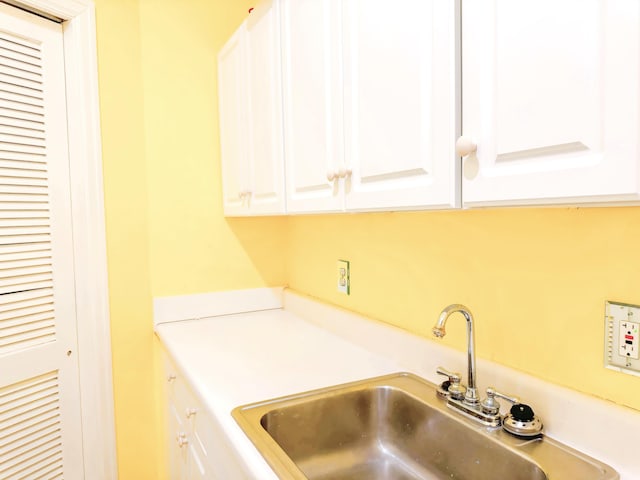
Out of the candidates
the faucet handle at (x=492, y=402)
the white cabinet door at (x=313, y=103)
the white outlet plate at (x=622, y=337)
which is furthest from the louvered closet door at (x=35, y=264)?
the white outlet plate at (x=622, y=337)

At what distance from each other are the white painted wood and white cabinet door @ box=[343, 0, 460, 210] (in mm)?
A: 1224

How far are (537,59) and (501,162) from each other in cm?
15

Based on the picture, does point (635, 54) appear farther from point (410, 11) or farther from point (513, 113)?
point (410, 11)

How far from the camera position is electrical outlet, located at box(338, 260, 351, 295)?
5.47 ft

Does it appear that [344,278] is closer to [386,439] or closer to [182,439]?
[386,439]

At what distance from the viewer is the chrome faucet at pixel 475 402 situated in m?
0.89

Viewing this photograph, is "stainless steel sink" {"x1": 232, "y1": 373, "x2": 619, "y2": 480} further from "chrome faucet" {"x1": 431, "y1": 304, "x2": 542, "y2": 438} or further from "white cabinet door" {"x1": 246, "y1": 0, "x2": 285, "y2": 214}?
"white cabinet door" {"x1": 246, "y1": 0, "x2": 285, "y2": 214}

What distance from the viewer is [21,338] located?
62.1 inches

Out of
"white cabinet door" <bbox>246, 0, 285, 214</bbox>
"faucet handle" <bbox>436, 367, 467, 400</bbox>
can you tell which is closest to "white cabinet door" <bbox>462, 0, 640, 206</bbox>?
"faucet handle" <bbox>436, 367, 467, 400</bbox>

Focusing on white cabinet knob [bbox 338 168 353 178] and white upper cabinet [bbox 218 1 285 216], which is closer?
white cabinet knob [bbox 338 168 353 178]

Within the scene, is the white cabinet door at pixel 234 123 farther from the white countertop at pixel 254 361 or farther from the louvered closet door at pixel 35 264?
the louvered closet door at pixel 35 264

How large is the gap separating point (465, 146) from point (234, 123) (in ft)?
4.28

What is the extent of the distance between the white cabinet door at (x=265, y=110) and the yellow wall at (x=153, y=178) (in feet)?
1.57

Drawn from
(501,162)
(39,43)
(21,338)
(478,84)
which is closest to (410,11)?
(478,84)
